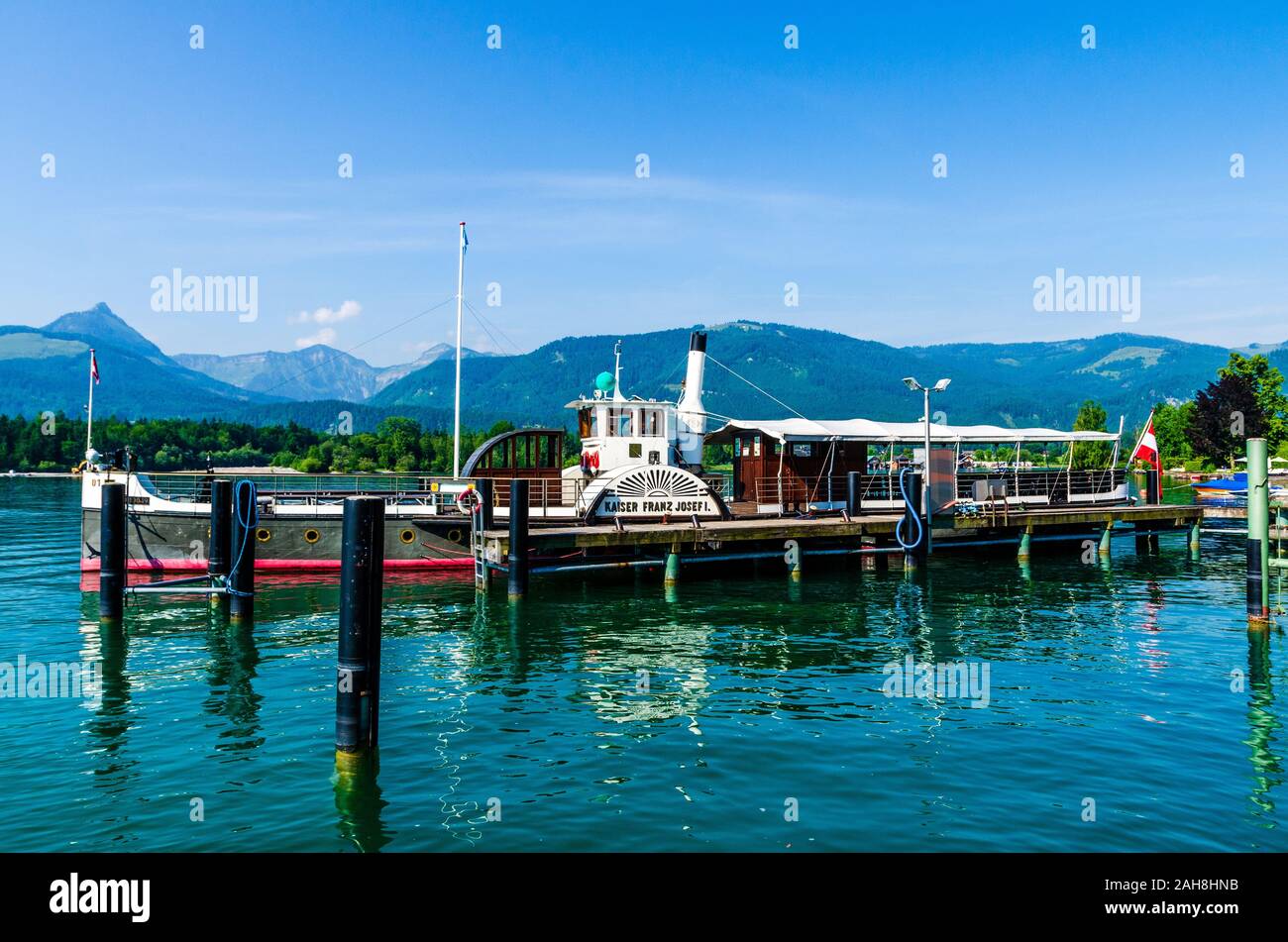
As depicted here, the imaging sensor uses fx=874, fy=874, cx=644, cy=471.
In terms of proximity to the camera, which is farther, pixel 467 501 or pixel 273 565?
pixel 467 501

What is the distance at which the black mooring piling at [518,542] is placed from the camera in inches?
1013

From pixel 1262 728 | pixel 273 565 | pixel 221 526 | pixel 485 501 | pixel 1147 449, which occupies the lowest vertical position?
pixel 1262 728

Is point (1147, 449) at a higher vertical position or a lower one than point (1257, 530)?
higher

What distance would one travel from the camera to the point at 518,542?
26.3 m

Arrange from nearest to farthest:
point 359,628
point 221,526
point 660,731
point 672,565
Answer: point 359,628 → point 660,731 → point 221,526 → point 672,565

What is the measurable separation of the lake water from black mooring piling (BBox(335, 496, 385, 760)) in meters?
0.66

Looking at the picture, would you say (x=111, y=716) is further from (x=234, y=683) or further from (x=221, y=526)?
(x=221, y=526)

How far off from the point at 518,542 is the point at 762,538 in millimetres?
8867

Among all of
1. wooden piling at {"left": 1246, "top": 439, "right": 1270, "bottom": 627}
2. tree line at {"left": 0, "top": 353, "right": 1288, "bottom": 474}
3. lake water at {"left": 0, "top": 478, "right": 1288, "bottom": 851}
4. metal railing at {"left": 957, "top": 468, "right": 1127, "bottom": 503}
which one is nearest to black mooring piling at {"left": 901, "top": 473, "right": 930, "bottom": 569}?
lake water at {"left": 0, "top": 478, "right": 1288, "bottom": 851}

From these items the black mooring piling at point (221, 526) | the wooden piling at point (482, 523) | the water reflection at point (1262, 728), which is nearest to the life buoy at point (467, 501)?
the wooden piling at point (482, 523)

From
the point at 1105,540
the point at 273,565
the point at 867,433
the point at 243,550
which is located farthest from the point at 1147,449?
the point at 243,550

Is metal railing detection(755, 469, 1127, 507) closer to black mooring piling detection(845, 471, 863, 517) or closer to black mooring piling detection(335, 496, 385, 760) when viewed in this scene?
black mooring piling detection(845, 471, 863, 517)
